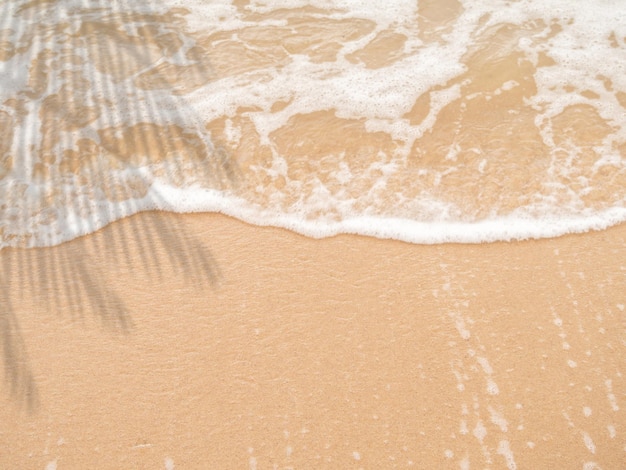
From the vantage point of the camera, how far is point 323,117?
449 centimetres

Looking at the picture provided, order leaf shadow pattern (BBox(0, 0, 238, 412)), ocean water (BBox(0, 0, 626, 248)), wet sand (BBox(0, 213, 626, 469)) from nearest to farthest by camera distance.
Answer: wet sand (BBox(0, 213, 626, 469)) → leaf shadow pattern (BBox(0, 0, 238, 412)) → ocean water (BBox(0, 0, 626, 248))

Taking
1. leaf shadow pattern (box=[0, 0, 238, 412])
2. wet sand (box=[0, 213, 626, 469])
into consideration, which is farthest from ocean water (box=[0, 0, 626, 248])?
wet sand (box=[0, 213, 626, 469])

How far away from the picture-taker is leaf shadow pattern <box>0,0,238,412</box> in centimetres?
336

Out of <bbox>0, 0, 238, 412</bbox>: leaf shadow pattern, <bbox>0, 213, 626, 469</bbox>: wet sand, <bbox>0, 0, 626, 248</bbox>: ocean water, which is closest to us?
<bbox>0, 213, 626, 469</bbox>: wet sand

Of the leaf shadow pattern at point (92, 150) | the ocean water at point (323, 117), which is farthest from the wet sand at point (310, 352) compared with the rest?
the ocean water at point (323, 117)

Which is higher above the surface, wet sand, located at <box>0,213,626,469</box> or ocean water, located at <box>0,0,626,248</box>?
ocean water, located at <box>0,0,626,248</box>

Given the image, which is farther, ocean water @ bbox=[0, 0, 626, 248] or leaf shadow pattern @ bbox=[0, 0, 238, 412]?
ocean water @ bbox=[0, 0, 626, 248]

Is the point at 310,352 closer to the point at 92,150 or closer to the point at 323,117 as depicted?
the point at 323,117

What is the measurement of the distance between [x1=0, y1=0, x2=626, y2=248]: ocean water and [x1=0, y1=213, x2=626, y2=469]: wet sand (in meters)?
0.31

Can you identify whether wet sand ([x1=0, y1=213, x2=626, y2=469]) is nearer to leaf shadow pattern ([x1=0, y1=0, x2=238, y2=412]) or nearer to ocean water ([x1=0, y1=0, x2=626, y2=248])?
leaf shadow pattern ([x1=0, y1=0, x2=238, y2=412])

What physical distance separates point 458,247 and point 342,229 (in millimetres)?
771

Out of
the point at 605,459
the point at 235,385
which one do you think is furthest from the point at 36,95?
the point at 605,459

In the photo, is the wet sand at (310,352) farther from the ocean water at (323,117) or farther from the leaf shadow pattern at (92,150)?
the ocean water at (323,117)

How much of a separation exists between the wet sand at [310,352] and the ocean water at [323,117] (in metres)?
0.31
